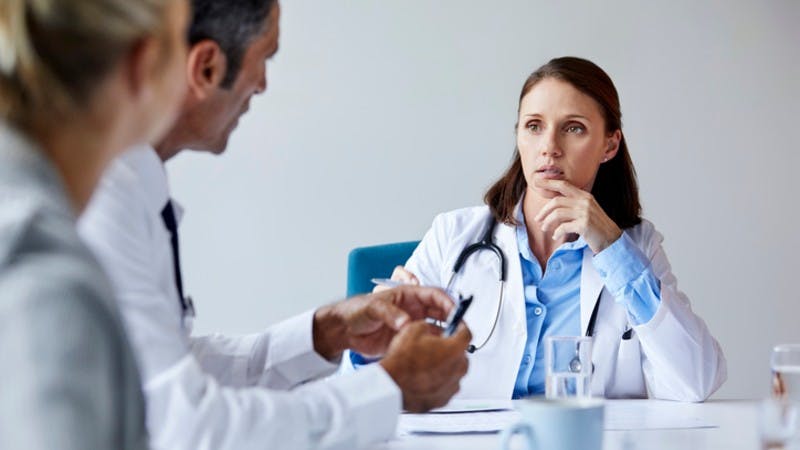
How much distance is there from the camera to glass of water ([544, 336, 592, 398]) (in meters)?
1.52

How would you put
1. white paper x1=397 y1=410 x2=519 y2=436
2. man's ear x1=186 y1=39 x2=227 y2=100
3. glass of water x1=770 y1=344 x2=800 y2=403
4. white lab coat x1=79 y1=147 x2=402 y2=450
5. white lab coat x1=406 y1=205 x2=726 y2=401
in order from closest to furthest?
white lab coat x1=79 y1=147 x2=402 y2=450 → glass of water x1=770 y1=344 x2=800 y2=403 → man's ear x1=186 y1=39 x2=227 y2=100 → white paper x1=397 y1=410 x2=519 y2=436 → white lab coat x1=406 y1=205 x2=726 y2=401

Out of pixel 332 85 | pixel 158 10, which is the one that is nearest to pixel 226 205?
pixel 332 85

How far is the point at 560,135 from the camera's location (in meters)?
2.32

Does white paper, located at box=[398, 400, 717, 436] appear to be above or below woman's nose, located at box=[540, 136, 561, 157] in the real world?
below

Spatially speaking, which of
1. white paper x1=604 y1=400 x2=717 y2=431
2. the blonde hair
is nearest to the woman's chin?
white paper x1=604 y1=400 x2=717 y2=431

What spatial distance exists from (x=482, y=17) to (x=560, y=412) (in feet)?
7.90

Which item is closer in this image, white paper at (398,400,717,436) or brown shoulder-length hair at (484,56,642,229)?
white paper at (398,400,717,436)

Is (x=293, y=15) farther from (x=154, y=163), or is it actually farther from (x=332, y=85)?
(x=154, y=163)

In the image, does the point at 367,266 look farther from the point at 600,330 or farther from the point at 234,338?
the point at 234,338

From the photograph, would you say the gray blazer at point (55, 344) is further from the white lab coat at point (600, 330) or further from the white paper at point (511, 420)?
the white lab coat at point (600, 330)

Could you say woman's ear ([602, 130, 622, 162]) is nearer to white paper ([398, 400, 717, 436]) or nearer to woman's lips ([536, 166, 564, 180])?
woman's lips ([536, 166, 564, 180])

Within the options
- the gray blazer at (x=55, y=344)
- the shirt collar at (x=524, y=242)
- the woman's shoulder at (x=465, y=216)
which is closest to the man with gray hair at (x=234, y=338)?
the gray blazer at (x=55, y=344)

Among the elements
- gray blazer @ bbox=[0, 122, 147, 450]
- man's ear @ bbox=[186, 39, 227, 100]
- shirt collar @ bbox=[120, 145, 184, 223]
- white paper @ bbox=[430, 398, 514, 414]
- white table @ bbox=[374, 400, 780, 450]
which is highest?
man's ear @ bbox=[186, 39, 227, 100]

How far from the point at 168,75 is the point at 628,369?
1.69m
